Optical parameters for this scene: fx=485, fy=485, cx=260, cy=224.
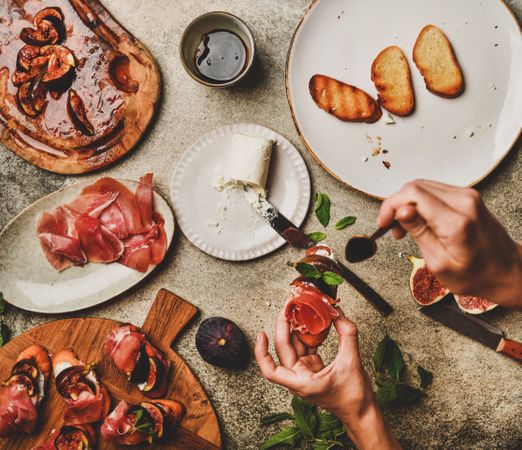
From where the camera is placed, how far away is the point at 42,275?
1.75 metres

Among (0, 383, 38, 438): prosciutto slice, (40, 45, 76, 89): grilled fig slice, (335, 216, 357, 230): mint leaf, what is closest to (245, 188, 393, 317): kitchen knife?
(335, 216, 357, 230): mint leaf

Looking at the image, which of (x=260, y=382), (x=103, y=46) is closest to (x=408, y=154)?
(x=260, y=382)

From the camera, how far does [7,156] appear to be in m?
1.82

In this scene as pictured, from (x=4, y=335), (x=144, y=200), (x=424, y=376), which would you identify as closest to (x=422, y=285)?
(x=424, y=376)

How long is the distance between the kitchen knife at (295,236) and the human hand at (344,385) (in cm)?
30

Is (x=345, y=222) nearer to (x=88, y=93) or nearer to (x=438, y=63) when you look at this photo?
(x=438, y=63)

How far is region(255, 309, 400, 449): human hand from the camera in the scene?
1.31 metres

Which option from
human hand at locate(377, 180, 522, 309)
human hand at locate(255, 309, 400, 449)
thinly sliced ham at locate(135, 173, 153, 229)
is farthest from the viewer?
thinly sliced ham at locate(135, 173, 153, 229)

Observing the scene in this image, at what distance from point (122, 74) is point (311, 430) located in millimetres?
1389

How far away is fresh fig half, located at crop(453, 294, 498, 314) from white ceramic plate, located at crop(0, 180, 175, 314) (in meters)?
1.17

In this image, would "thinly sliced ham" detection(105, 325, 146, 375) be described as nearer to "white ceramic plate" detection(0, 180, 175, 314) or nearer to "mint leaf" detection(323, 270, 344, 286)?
"white ceramic plate" detection(0, 180, 175, 314)

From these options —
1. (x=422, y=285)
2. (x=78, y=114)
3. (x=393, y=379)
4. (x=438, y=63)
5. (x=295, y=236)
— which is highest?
(x=438, y=63)

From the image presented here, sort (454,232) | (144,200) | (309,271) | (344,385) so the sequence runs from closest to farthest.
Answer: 1. (454,232)
2. (344,385)
3. (309,271)
4. (144,200)

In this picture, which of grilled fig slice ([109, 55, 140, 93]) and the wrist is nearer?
the wrist
